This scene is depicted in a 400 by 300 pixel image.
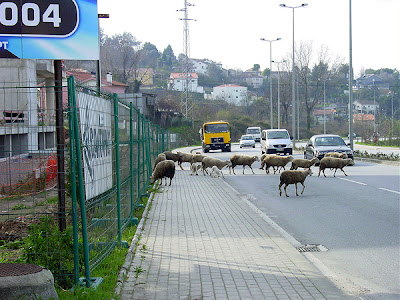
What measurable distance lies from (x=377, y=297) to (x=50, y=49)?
16.5 ft


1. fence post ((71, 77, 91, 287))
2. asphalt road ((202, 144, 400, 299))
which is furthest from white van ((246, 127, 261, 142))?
fence post ((71, 77, 91, 287))

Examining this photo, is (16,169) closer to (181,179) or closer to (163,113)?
(181,179)

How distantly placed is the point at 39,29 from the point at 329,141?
24.9m

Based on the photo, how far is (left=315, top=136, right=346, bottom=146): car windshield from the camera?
1188 inches

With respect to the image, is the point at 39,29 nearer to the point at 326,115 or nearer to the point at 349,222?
the point at 349,222

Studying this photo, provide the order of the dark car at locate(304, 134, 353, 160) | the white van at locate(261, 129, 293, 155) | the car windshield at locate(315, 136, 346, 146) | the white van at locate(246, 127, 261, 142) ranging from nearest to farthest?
the dark car at locate(304, 134, 353, 160), the car windshield at locate(315, 136, 346, 146), the white van at locate(261, 129, 293, 155), the white van at locate(246, 127, 261, 142)

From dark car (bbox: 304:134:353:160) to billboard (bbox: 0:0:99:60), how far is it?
22.9 metres

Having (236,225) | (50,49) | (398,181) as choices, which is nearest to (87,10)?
(50,49)

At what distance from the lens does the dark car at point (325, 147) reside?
28.7 metres

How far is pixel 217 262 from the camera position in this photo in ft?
26.1

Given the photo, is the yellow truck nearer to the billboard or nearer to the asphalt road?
the asphalt road

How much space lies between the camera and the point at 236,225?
11383 mm

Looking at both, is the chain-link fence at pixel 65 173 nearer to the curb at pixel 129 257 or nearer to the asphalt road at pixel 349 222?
the curb at pixel 129 257

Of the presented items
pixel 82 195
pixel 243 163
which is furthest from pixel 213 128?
pixel 82 195
